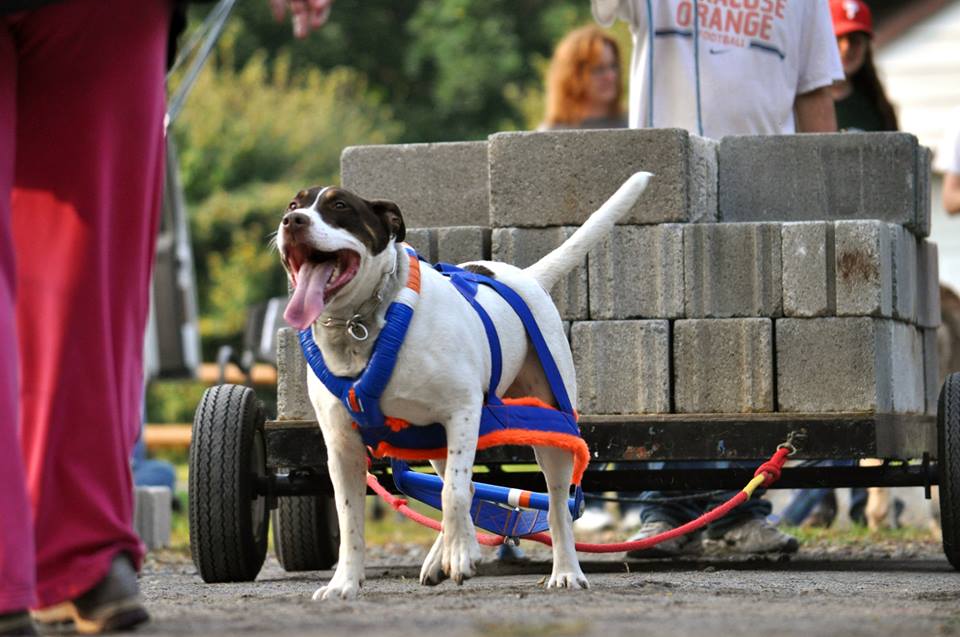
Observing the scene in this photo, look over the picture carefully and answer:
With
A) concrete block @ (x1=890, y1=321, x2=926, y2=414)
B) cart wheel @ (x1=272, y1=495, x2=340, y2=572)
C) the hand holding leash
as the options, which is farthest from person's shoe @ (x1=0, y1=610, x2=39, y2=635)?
concrete block @ (x1=890, y1=321, x2=926, y2=414)

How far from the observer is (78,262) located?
13.0 ft

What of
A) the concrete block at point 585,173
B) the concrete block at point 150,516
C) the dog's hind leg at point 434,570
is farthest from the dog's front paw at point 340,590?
the concrete block at point 150,516

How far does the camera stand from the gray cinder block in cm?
744

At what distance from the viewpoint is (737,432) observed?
611cm

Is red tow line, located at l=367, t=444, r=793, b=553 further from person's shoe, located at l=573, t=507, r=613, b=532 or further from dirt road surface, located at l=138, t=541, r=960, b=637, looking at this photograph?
person's shoe, located at l=573, t=507, r=613, b=532

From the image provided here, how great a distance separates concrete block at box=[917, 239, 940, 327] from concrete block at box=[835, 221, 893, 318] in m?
0.83

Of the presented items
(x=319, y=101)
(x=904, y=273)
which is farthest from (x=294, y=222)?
(x=319, y=101)

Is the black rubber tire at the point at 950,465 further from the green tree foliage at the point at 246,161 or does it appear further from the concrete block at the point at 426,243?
the green tree foliage at the point at 246,161

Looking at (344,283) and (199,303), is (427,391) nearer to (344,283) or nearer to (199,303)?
(344,283)

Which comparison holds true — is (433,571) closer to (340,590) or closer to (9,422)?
(340,590)

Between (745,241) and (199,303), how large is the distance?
25.0m

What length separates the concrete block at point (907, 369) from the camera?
6547mm

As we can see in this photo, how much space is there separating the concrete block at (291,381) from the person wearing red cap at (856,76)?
375 centimetres

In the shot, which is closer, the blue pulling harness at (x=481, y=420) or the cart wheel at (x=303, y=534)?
the blue pulling harness at (x=481, y=420)
